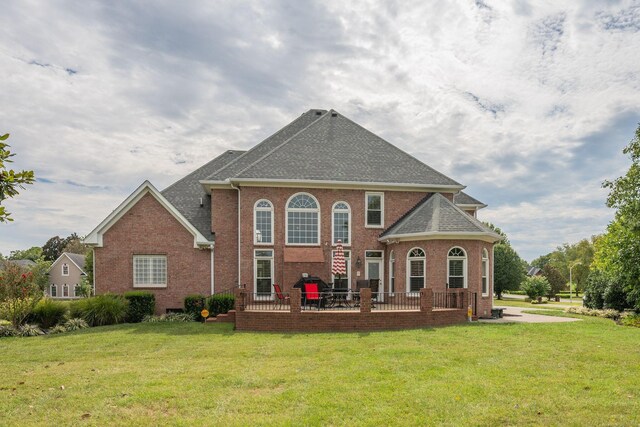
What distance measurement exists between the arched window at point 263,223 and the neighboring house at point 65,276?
186 feet

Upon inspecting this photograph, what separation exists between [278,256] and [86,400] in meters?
15.5

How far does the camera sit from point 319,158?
24.2m

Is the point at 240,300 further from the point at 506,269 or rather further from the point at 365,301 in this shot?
the point at 506,269

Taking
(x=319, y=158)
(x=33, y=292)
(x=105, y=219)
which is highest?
(x=319, y=158)

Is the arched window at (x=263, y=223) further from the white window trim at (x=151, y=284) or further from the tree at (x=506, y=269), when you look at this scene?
the tree at (x=506, y=269)

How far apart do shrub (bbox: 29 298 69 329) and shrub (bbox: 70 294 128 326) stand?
19.0 inches

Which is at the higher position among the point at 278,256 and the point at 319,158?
the point at 319,158

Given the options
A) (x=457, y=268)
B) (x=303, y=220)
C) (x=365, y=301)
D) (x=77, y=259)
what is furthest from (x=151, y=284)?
(x=77, y=259)

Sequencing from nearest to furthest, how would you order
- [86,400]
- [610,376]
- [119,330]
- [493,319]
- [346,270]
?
[86,400] < [610,376] < [119,330] < [493,319] < [346,270]

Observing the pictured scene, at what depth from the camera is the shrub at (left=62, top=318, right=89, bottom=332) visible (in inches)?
712

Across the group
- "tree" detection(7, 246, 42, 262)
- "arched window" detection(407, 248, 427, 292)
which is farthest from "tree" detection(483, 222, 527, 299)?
"tree" detection(7, 246, 42, 262)

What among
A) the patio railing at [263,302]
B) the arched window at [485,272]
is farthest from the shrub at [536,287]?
the patio railing at [263,302]

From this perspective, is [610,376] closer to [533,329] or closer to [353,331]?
[533,329]

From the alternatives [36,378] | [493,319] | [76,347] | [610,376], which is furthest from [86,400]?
[493,319]
